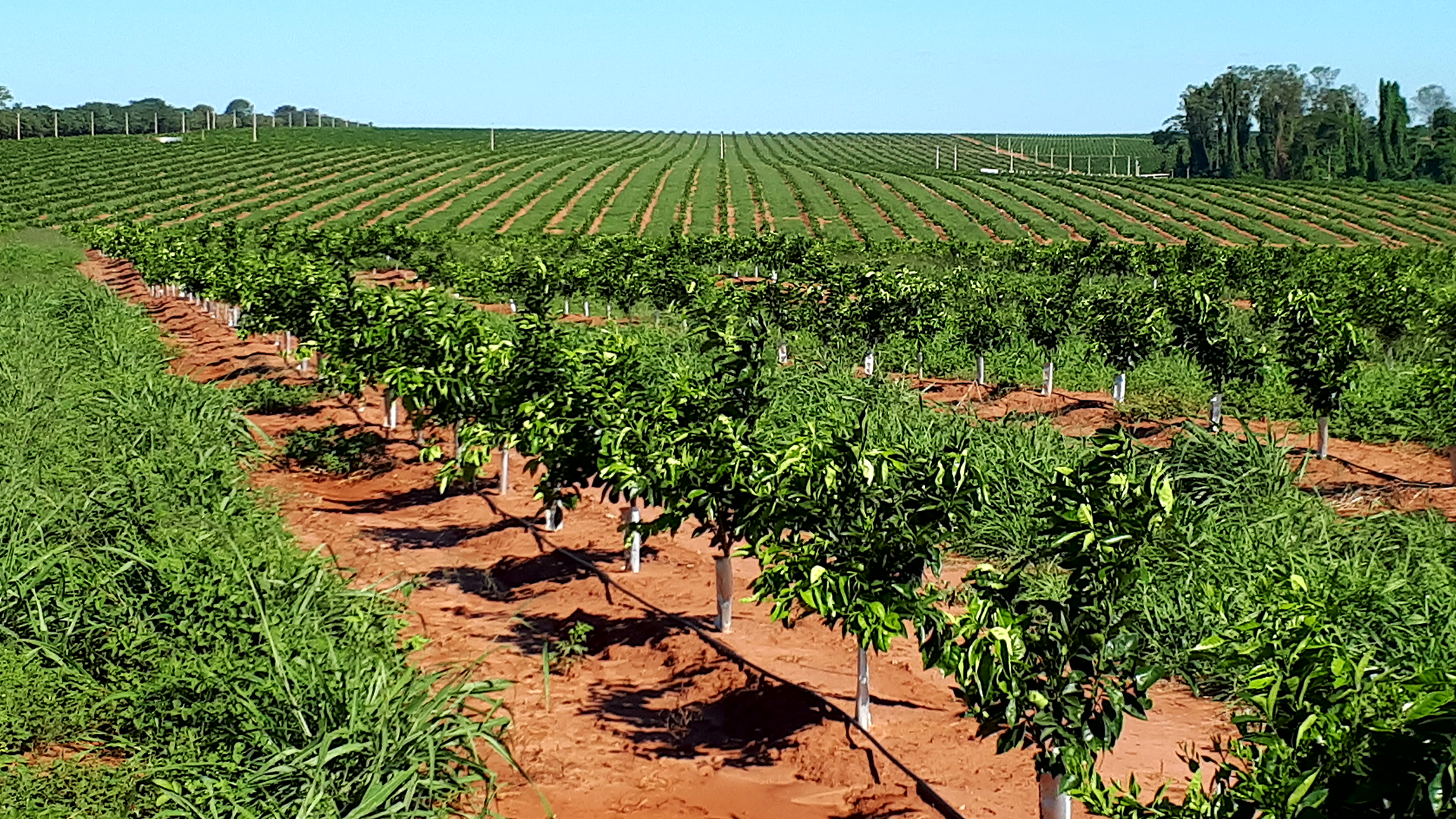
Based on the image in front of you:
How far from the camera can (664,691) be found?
26.9 feet

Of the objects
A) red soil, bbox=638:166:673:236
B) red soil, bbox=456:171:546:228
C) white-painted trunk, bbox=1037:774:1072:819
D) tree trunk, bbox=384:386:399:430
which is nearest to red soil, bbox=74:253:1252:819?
white-painted trunk, bbox=1037:774:1072:819

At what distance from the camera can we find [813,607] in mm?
6453

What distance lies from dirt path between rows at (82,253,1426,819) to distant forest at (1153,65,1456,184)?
315 feet

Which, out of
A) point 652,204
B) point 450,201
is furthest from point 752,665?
point 450,201

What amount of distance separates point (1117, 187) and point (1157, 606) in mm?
76298

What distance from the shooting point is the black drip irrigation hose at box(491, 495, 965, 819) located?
6395mm

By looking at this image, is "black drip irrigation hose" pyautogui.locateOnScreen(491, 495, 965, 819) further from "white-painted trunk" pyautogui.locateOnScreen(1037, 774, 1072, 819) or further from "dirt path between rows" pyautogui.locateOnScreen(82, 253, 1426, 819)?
"white-painted trunk" pyautogui.locateOnScreen(1037, 774, 1072, 819)

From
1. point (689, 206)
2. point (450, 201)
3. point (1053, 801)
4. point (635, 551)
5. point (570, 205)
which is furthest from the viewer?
point (450, 201)

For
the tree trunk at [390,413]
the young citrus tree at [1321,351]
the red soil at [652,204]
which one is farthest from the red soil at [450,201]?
the young citrus tree at [1321,351]

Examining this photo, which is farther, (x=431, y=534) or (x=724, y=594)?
(x=431, y=534)

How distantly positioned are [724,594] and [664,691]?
92 centimetres

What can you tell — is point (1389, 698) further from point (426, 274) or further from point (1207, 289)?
point (426, 274)

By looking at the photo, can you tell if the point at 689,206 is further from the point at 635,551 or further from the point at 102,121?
the point at 102,121

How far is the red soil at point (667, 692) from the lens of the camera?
6664 millimetres
